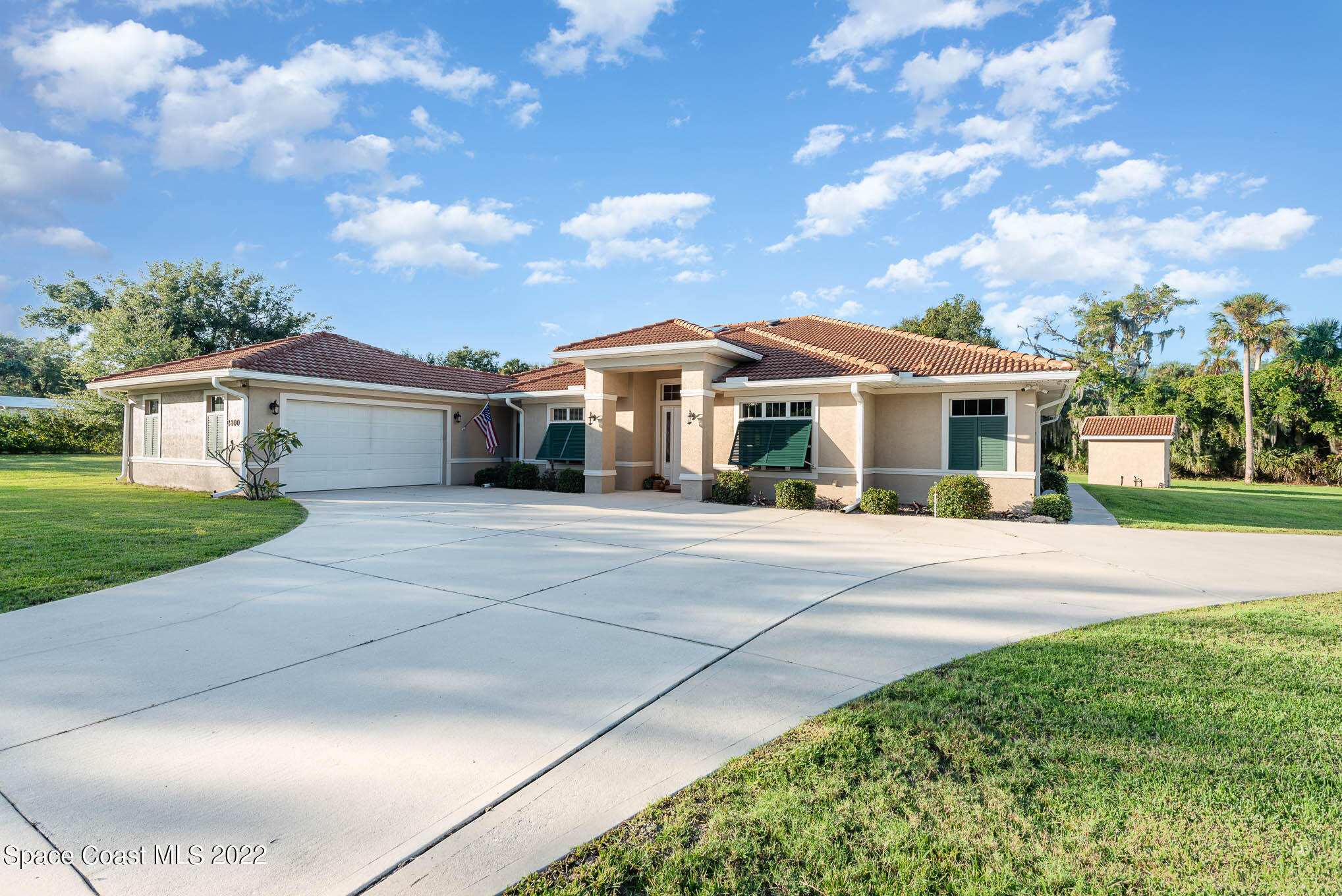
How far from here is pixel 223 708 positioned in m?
3.57

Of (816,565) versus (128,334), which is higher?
(128,334)

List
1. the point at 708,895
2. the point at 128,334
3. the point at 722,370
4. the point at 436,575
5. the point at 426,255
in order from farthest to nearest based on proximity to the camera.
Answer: the point at 426,255 < the point at 128,334 < the point at 722,370 < the point at 436,575 < the point at 708,895

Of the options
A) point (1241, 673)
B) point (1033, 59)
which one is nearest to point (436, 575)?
point (1241, 673)

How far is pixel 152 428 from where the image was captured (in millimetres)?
18078

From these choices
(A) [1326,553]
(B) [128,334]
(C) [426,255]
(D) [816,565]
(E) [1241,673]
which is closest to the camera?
(E) [1241,673]

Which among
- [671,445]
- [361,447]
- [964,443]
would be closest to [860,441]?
[964,443]

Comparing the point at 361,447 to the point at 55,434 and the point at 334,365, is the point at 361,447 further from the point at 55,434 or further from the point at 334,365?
the point at 55,434

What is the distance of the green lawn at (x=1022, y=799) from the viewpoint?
2.19 m

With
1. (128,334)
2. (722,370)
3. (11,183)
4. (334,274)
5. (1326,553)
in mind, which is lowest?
(1326,553)

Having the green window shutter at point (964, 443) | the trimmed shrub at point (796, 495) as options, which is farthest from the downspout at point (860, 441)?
the green window shutter at point (964, 443)

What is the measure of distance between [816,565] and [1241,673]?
13.5 feet

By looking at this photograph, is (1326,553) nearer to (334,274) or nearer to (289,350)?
(289,350)

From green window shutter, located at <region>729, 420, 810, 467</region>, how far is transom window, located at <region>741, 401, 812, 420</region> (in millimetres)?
230

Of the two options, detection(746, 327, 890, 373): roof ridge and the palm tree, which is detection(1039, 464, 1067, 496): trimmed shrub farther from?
the palm tree
